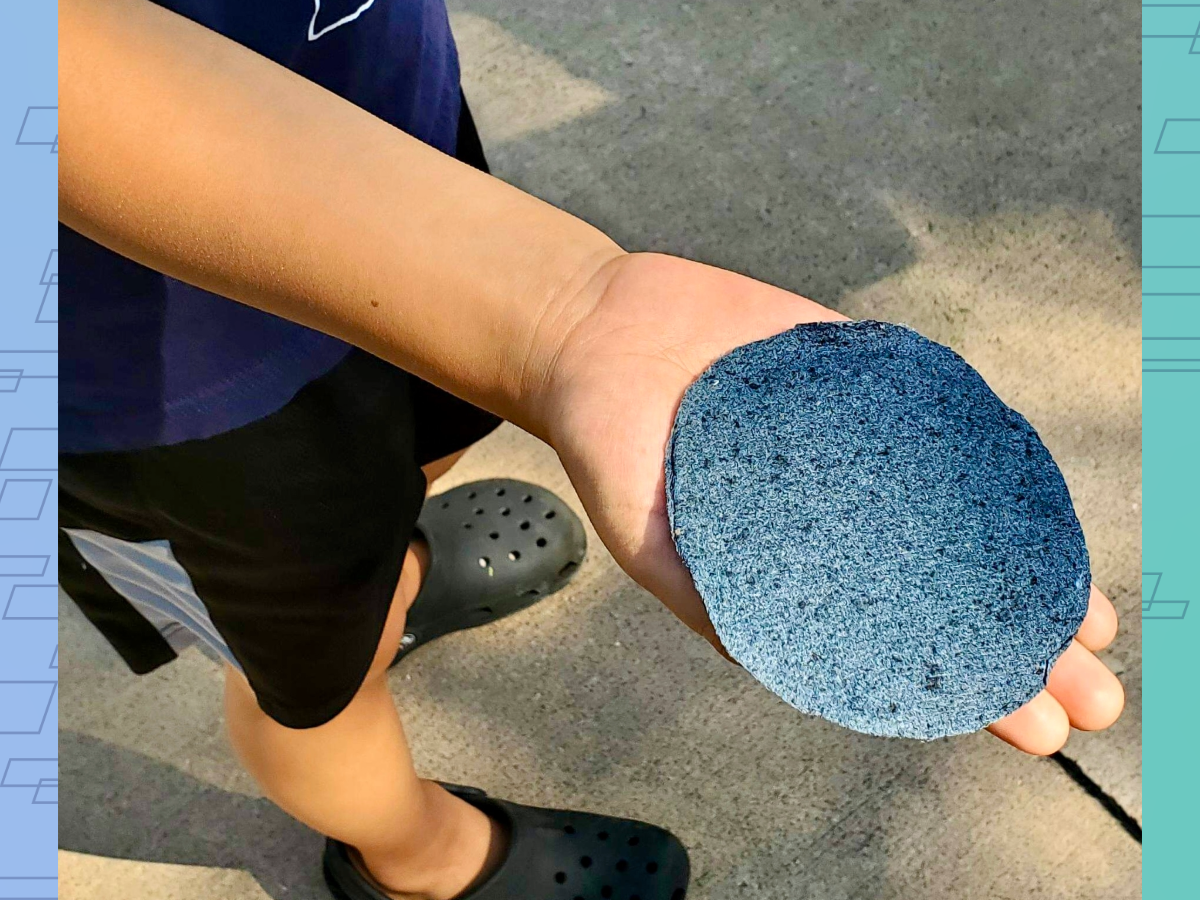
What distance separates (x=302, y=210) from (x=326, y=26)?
201 mm

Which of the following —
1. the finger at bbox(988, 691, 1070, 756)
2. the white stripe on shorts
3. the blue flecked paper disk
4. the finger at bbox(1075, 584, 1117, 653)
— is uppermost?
the blue flecked paper disk

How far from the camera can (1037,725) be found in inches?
35.5

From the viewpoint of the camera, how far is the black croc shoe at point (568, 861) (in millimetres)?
1368

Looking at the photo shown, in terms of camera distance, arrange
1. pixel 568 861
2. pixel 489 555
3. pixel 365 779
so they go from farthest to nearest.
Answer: pixel 489 555 → pixel 568 861 → pixel 365 779

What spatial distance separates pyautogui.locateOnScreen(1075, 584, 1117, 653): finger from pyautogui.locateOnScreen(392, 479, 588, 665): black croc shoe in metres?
0.87

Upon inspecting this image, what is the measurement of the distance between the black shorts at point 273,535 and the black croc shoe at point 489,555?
56 cm

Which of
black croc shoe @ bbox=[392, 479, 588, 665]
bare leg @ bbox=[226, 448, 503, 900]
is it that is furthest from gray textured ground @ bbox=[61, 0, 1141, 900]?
bare leg @ bbox=[226, 448, 503, 900]

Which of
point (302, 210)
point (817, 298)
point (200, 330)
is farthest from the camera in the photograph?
point (817, 298)

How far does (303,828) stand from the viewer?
153 centimetres

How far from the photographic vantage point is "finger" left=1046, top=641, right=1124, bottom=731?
93 centimetres

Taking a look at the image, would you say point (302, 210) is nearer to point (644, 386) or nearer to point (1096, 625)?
point (644, 386)

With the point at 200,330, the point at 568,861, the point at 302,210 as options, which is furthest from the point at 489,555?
the point at 302,210

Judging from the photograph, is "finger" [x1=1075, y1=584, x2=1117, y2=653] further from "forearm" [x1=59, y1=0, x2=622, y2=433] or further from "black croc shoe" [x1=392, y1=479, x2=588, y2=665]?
"black croc shoe" [x1=392, y1=479, x2=588, y2=665]

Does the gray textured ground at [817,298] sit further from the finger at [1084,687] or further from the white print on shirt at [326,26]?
the white print on shirt at [326,26]
